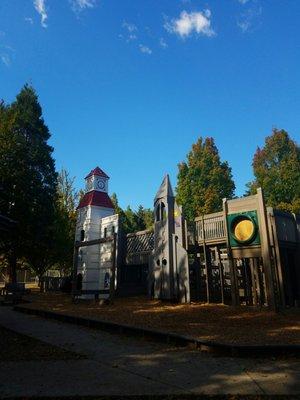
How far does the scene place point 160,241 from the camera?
79.9ft

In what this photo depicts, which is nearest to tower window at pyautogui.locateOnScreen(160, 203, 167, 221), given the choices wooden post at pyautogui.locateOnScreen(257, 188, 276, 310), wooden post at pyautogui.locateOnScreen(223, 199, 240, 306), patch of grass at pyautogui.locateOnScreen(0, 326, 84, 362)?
wooden post at pyautogui.locateOnScreen(223, 199, 240, 306)

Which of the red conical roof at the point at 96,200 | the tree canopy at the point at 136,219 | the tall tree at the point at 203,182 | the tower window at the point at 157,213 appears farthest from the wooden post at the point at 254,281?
the tree canopy at the point at 136,219

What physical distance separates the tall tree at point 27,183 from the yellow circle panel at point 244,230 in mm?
20597

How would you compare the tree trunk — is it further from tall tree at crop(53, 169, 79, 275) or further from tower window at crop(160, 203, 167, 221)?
tower window at crop(160, 203, 167, 221)

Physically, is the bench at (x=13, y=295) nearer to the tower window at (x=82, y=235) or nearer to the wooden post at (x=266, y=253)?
the tower window at (x=82, y=235)

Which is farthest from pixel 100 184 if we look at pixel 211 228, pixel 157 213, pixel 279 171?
pixel 279 171

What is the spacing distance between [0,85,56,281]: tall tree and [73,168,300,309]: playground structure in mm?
8669

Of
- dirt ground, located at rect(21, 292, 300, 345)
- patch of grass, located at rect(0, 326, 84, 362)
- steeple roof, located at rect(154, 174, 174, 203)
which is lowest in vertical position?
patch of grass, located at rect(0, 326, 84, 362)

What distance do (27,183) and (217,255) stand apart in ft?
65.1

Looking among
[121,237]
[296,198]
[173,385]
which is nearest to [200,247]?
[121,237]

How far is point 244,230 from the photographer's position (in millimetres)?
19469

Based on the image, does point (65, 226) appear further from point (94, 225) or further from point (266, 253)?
point (266, 253)

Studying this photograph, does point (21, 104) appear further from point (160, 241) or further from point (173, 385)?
point (173, 385)

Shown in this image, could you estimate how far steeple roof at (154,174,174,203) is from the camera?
25.3 m
